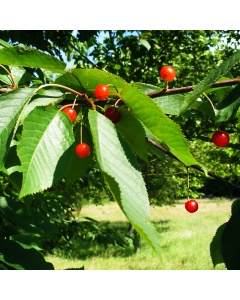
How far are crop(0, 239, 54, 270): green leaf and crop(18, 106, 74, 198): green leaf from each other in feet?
2.51

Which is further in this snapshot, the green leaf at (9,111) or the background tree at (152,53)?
the background tree at (152,53)

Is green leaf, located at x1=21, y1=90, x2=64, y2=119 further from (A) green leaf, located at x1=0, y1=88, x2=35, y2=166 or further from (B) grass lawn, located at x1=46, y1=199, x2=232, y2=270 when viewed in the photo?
(B) grass lawn, located at x1=46, y1=199, x2=232, y2=270

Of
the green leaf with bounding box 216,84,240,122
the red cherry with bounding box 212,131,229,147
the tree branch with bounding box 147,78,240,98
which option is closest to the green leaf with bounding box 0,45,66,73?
the tree branch with bounding box 147,78,240,98

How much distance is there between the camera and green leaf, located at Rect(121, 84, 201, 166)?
2.58 feet

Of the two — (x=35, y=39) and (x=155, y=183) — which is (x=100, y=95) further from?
(x=155, y=183)

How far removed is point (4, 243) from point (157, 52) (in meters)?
5.76

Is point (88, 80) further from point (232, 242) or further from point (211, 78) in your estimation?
point (232, 242)

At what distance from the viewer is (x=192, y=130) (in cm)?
660

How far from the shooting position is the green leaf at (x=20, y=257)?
56.4 inches

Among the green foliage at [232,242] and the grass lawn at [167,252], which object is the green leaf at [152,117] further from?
the grass lawn at [167,252]

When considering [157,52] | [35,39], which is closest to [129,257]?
[157,52]

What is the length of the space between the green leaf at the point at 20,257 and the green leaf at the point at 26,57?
0.83m

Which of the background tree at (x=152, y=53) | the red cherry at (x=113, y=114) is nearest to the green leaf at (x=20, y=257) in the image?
the red cherry at (x=113, y=114)

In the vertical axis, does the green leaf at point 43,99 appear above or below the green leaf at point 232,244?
above
